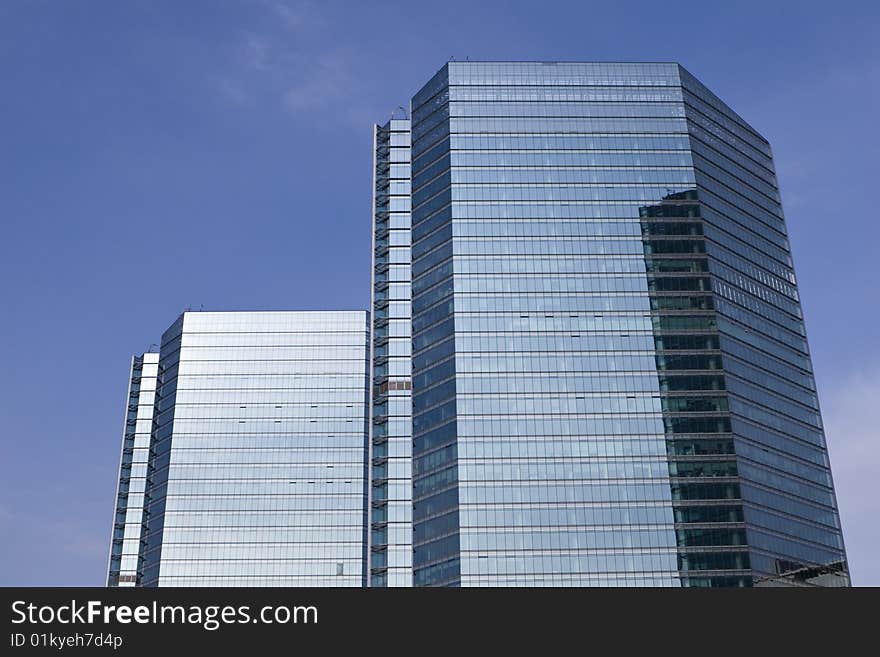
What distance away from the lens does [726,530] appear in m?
156

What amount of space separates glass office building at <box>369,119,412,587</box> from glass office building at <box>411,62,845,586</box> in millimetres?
5520

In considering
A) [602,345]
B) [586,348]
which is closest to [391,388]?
[586,348]

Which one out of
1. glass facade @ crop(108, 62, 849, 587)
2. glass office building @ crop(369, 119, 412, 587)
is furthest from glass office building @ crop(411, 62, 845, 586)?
glass office building @ crop(369, 119, 412, 587)

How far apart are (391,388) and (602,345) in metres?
37.9

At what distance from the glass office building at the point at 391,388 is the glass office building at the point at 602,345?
552 cm

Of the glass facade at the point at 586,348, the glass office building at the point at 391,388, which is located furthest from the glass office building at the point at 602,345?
the glass office building at the point at 391,388

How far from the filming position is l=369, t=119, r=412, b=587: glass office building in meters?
173

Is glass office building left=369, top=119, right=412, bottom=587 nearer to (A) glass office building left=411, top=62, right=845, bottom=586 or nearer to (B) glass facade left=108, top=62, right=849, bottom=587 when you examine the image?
(B) glass facade left=108, top=62, right=849, bottom=587

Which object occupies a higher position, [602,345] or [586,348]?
[602,345]

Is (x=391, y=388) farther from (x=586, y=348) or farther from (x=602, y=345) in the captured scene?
(x=602, y=345)

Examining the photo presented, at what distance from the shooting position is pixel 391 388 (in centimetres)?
17888

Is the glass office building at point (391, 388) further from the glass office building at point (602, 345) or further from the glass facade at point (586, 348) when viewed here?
the glass office building at point (602, 345)
